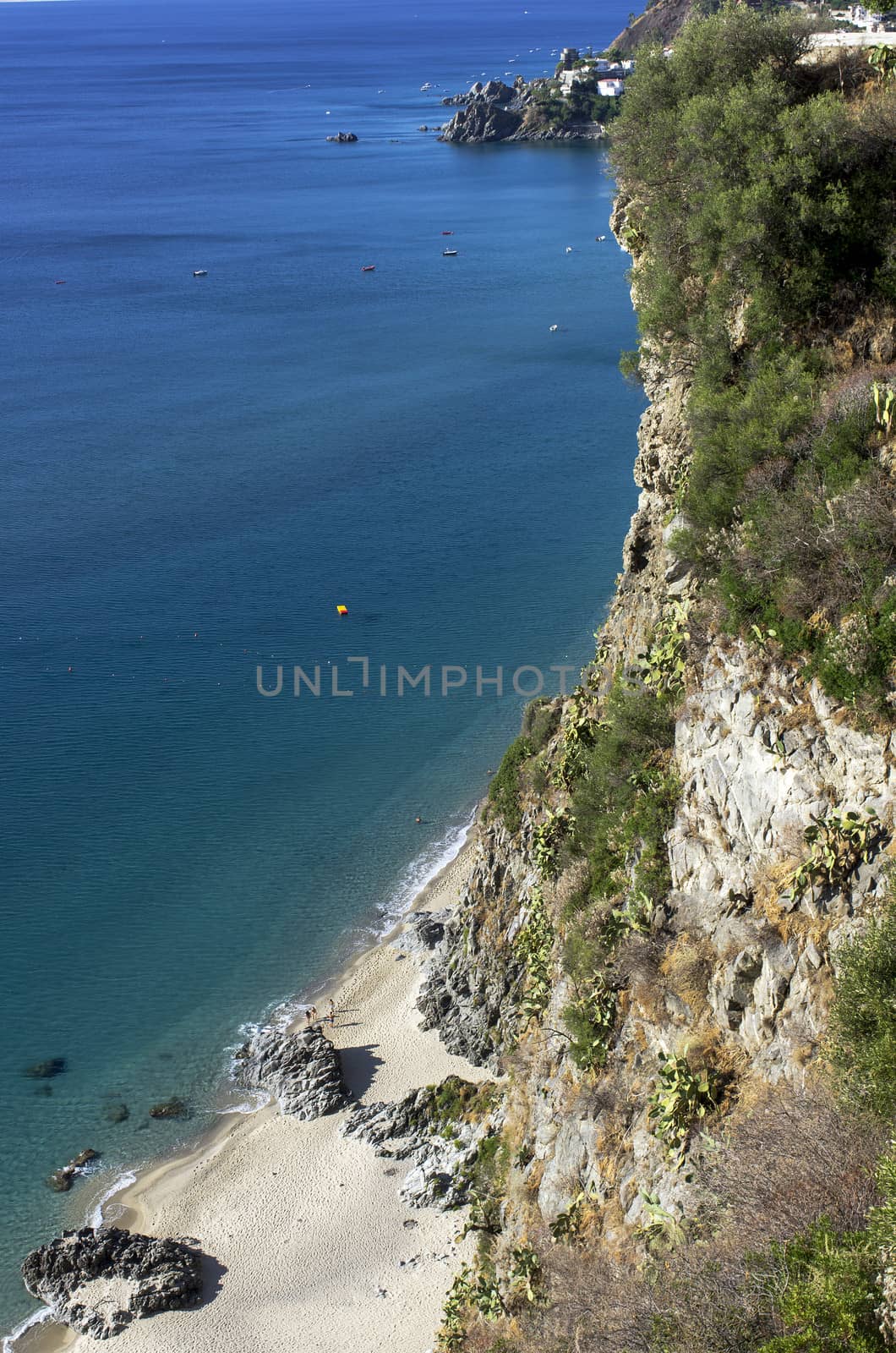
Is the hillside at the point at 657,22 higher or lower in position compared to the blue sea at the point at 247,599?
higher

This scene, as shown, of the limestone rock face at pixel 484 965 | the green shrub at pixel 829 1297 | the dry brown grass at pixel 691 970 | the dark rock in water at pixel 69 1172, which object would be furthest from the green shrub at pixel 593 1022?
the dark rock in water at pixel 69 1172

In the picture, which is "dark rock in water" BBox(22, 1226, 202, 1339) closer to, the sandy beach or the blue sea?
the sandy beach

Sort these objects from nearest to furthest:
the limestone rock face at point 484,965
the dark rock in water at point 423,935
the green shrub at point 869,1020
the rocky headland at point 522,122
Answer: the green shrub at point 869,1020 < the limestone rock face at point 484,965 < the dark rock in water at point 423,935 < the rocky headland at point 522,122

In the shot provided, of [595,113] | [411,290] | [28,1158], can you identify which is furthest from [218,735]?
[595,113]

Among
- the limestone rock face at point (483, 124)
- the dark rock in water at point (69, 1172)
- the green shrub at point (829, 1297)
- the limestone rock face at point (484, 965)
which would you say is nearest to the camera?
the green shrub at point (829, 1297)

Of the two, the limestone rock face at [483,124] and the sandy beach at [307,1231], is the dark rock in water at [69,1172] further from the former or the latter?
the limestone rock face at [483,124]

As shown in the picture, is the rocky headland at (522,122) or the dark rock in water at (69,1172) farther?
the rocky headland at (522,122)

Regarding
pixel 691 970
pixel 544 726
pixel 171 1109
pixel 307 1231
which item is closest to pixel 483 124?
pixel 544 726
